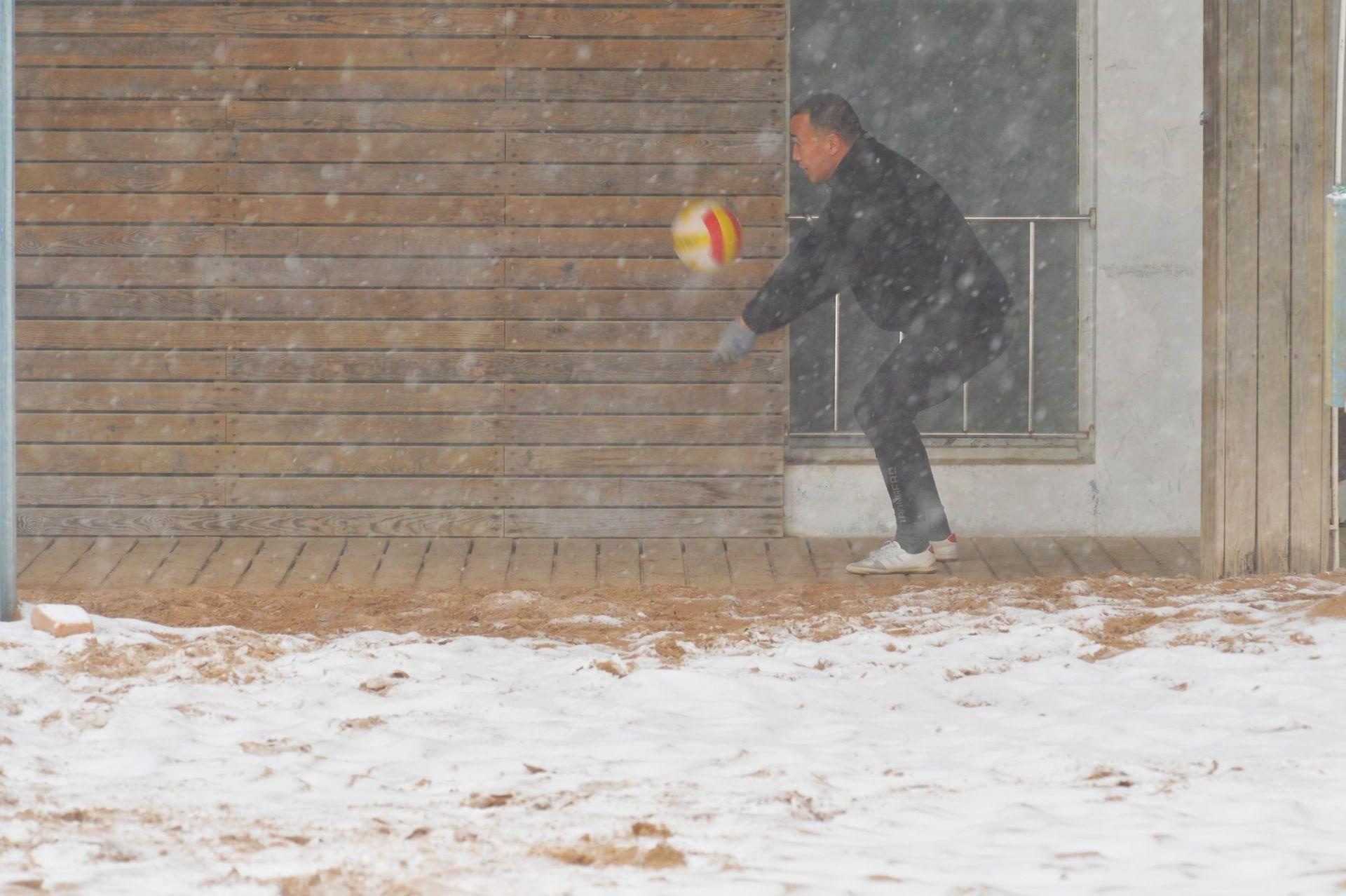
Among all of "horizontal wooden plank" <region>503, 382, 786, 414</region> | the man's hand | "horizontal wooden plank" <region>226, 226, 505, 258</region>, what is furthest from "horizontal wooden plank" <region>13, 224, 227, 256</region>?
the man's hand

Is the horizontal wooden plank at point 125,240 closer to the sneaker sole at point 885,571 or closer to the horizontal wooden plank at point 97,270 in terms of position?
the horizontal wooden plank at point 97,270

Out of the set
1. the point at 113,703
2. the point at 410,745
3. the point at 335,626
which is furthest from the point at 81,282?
the point at 410,745

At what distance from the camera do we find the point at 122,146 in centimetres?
797

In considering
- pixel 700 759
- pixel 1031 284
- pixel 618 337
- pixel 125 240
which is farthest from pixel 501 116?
pixel 700 759

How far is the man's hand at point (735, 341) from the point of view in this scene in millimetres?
6859

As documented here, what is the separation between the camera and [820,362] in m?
8.28

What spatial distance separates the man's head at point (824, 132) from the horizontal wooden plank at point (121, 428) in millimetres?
3075

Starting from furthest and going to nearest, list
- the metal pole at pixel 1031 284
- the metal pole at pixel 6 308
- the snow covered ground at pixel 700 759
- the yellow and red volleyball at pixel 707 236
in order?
the metal pole at pixel 1031 284 → the yellow and red volleyball at pixel 707 236 → the metal pole at pixel 6 308 → the snow covered ground at pixel 700 759

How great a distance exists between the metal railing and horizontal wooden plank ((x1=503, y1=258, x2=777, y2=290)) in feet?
1.40

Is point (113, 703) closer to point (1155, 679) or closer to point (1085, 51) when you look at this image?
point (1155, 679)

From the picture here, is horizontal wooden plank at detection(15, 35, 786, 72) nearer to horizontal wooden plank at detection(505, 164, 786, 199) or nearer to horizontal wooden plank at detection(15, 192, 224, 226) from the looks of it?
horizontal wooden plank at detection(505, 164, 786, 199)

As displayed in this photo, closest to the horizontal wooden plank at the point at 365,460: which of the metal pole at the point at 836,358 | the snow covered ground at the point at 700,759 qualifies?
the metal pole at the point at 836,358

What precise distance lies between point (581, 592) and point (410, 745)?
2.58 meters

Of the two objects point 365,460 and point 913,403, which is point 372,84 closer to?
point 365,460
